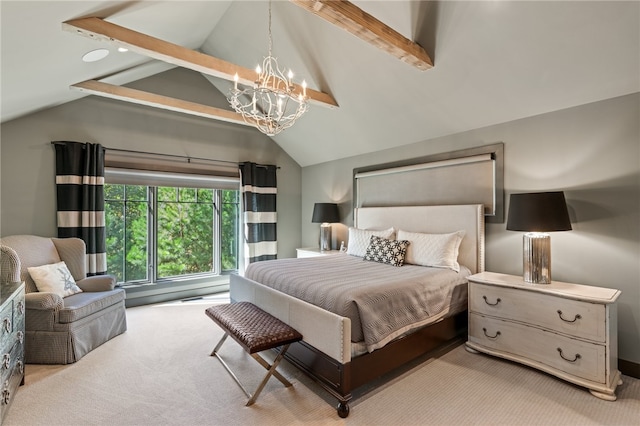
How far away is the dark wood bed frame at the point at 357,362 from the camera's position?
199 centimetres

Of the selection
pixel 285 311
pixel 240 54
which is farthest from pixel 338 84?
pixel 285 311

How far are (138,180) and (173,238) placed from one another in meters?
1.00

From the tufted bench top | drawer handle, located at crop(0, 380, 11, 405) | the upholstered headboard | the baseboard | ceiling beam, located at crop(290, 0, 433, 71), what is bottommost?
the baseboard

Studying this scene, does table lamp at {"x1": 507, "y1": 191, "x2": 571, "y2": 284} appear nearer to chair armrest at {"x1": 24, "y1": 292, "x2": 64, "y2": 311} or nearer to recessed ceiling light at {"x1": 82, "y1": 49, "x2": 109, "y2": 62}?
recessed ceiling light at {"x1": 82, "y1": 49, "x2": 109, "y2": 62}

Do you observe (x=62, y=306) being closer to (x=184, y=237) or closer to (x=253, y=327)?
(x=253, y=327)

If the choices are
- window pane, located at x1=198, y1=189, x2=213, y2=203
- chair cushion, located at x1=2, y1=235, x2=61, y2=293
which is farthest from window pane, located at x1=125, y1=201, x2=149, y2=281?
chair cushion, located at x1=2, y1=235, x2=61, y2=293

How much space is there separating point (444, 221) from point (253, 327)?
2.44 metres

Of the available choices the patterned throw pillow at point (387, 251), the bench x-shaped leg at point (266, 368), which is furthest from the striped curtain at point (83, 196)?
the patterned throw pillow at point (387, 251)

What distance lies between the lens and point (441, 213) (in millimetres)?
3607

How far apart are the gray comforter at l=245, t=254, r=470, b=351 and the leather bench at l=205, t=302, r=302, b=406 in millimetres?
289

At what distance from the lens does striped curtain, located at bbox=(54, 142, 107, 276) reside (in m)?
3.71

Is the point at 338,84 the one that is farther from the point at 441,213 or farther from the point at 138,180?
the point at 138,180

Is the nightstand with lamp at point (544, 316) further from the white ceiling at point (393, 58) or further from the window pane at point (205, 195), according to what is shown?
the window pane at point (205, 195)

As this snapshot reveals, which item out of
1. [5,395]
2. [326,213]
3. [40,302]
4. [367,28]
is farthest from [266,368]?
[326,213]
